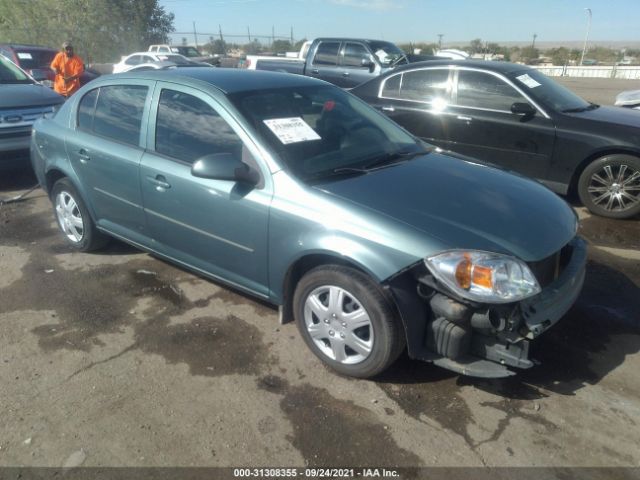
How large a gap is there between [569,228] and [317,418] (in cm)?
182

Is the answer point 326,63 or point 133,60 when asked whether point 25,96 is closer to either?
point 326,63

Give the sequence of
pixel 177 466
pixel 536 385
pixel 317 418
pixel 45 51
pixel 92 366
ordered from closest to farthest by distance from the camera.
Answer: pixel 177 466, pixel 317 418, pixel 536 385, pixel 92 366, pixel 45 51

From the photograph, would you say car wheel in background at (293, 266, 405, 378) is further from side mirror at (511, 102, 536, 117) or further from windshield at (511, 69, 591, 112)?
windshield at (511, 69, 591, 112)

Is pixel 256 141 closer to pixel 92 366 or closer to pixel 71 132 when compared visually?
pixel 92 366

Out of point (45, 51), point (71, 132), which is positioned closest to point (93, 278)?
point (71, 132)

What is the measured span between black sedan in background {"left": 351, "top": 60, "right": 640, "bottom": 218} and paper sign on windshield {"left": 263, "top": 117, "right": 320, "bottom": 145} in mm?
3108

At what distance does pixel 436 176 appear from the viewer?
318 cm

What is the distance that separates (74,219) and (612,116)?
18.7 ft

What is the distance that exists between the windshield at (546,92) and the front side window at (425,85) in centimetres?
82

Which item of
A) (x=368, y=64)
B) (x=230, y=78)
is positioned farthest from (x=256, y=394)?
(x=368, y=64)

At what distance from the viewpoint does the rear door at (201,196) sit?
306 centimetres

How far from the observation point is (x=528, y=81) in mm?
5844

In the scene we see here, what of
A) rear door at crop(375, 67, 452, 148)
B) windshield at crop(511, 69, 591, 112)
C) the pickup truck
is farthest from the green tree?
windshield at crop(511, 69, 591, 112)

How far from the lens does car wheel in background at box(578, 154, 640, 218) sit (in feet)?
17.1
